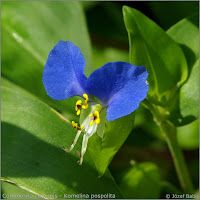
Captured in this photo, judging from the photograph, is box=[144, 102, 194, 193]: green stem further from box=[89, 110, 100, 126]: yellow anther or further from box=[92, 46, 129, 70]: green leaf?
box=[92, 46, 129, 70]: green leaf

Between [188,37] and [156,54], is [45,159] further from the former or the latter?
[188,37]

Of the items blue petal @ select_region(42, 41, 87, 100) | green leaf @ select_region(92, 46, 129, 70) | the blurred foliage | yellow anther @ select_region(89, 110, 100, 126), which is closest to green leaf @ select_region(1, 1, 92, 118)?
the blurred foliage

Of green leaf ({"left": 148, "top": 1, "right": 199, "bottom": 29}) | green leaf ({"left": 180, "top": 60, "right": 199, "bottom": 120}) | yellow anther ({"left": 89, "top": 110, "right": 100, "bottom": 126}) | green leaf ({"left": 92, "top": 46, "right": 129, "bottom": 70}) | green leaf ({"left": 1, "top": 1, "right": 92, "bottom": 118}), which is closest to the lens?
yellow anther ({"left": 89, "top": 110, "right": 100, "bottom": 126})

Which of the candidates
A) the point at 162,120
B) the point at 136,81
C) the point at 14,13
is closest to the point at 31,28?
the point at 14,13

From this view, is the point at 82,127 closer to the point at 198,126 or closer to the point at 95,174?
the point at 95,174

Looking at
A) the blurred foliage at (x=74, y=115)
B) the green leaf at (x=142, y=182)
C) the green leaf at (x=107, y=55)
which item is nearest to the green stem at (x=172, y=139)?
the blurred foliage at (x=74, y=115)

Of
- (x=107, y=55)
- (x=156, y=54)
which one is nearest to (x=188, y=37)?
(x=156, y=54)
